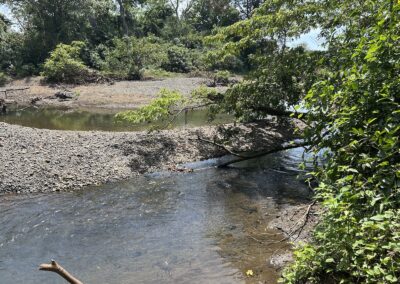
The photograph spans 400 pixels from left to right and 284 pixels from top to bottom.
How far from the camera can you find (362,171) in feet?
18.8

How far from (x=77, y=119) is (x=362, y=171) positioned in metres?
26.1

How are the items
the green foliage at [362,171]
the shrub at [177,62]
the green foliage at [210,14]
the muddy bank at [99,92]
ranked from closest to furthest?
the green foliage at [362,171]
the muddy bank at [99,92]
the shrub at [177,62]
the green foliage at [210,14]

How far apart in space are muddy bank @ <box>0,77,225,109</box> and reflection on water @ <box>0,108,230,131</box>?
108 inches

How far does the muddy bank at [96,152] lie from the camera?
48.9 ft

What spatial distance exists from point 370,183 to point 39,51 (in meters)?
49.1

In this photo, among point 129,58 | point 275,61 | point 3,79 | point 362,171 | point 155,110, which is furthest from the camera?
point 129,58

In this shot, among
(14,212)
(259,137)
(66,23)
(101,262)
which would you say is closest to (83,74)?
(66,23)

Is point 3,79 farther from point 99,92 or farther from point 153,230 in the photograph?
point 153,230

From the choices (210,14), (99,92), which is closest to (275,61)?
(99,92)

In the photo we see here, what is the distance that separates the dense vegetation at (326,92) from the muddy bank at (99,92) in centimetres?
256

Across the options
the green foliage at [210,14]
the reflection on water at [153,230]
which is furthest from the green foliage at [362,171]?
the green foliage at [210,14]

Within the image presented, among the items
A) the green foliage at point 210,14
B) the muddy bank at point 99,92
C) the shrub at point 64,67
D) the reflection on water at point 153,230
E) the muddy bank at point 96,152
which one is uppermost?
the green foliage at point 210,14

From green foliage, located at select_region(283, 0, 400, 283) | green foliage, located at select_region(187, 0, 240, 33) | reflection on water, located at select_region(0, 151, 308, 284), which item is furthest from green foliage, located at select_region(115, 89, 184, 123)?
green foliage, located at select_region(187, 0, 240, 33)

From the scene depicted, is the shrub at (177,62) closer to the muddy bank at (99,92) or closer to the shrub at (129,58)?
the shrub at (129,58)
